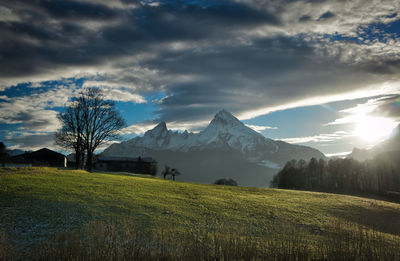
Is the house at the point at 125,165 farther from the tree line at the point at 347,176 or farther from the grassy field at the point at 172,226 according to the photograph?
the grassy field at the point at 172,226

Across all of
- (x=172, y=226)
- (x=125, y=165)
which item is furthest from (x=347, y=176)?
(x=172, y=226)

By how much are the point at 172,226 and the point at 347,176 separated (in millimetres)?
105864

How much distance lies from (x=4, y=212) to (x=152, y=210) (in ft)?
34.1

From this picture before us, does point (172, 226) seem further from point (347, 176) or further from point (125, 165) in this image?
point (347, 176)

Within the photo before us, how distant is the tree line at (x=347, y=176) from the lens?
9675 centimetres

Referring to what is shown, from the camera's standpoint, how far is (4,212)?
1808cm

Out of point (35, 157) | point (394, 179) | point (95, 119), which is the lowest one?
point (394, 179)

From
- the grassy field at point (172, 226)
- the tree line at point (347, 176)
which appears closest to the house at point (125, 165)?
the tree line at point (347, 176)

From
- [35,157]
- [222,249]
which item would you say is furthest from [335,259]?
[35,157]

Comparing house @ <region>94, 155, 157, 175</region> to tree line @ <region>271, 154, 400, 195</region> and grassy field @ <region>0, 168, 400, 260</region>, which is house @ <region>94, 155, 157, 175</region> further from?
grassy field @ <region>0, 168, 400, 260</region>

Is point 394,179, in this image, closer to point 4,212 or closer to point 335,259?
point 335,259

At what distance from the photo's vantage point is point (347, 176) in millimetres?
104625

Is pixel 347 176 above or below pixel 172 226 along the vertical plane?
below

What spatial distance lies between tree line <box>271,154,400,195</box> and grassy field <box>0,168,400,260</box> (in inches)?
2871
